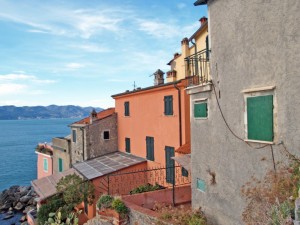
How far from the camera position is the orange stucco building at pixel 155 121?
54.5ft

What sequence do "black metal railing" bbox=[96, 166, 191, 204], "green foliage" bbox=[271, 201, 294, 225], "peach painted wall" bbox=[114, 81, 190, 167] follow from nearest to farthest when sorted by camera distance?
1. "green foliage" bbox=[271, 201, 294, 225]
2. "peach painted wall" bbox=[114, 81, 190, 167]
3. "black metal railing" bbox=[96, 166, 191, 204]

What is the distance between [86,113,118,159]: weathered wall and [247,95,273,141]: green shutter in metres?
18.2

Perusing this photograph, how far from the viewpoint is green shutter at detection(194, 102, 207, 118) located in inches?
390

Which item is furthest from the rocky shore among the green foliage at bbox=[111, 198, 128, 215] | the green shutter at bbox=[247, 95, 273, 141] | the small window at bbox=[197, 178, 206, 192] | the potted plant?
the green shutter at bbox=[247, 95, 273, 141]

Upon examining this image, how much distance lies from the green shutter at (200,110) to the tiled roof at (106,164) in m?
10.6

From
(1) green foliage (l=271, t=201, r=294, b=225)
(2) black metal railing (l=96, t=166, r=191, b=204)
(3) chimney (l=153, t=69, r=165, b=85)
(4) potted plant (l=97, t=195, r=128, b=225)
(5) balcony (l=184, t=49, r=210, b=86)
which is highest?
(3) chimney (l=153, t=69, r=165, b=85)

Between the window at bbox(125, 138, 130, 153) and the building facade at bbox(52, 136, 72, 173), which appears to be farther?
the building facade at bbox(52, 136, 72, 173)

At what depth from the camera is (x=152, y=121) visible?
64.3 ft

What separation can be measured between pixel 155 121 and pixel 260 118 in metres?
12.1

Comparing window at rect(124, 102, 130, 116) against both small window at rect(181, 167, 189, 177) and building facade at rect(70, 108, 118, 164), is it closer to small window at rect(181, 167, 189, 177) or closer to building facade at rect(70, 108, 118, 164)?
building facade at rect(70, 108, 118, 164)

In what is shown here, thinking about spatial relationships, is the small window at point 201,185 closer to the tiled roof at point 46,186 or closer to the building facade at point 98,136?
the tiled roof at point 46,186

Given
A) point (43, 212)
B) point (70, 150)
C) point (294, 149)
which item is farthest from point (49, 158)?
point (294, 149)

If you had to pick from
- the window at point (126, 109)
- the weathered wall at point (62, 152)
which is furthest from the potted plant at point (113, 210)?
the weathered wall at point (62, 152)

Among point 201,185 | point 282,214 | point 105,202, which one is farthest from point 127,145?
point 282,214
